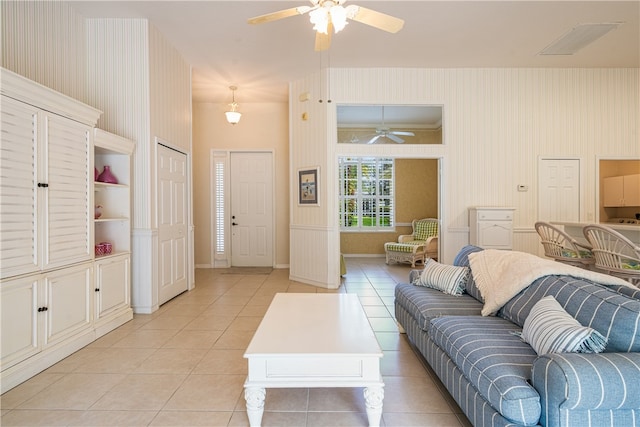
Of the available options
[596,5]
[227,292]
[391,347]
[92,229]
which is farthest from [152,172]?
[596,5]

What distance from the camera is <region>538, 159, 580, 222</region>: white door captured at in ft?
17.3

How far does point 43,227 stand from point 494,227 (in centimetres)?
516

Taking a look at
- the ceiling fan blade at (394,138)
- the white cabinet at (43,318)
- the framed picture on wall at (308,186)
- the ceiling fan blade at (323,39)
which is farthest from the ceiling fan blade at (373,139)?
the white cabinet at (43,318)

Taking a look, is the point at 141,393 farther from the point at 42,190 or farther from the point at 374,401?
the point at 42,190

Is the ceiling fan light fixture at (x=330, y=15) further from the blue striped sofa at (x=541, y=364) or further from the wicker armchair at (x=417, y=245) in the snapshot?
the wicker armchair at (x=417, y=245)

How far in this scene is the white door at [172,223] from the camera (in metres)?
4.15

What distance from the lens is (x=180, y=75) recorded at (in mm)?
4723

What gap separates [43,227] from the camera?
2.53 metres

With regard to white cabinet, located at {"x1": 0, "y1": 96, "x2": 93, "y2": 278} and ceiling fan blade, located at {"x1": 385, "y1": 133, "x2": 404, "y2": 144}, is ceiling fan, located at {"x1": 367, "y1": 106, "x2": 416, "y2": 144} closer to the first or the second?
ceiling fan blade, located at {"x1": 385, "y1": 133, "x2": 404, "y2": 144}

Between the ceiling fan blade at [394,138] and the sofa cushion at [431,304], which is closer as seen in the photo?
the sofa cushion at [431,304]

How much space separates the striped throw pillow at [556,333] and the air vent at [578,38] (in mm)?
3954

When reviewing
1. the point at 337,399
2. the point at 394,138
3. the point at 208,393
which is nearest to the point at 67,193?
the point at 208,393

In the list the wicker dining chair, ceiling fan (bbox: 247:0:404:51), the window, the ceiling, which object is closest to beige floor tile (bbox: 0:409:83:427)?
ceiling fan (bbox: 247:0:404:51)

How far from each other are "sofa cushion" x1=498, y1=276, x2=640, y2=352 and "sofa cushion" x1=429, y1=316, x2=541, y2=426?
0.63ft
